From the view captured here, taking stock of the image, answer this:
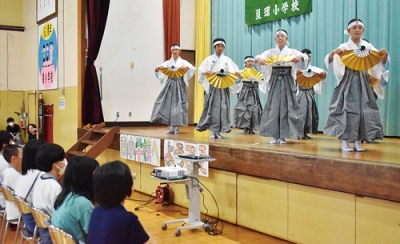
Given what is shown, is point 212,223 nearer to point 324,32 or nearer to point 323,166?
point 323,166

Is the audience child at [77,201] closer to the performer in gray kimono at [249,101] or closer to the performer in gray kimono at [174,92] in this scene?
the performer in gray kimono at [174,92]

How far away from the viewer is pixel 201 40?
9875mm

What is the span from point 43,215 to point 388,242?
2.52 metres

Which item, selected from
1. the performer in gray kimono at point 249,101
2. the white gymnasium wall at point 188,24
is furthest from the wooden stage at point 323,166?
the white gymnasium wall at point 188,24

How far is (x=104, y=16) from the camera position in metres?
8.44

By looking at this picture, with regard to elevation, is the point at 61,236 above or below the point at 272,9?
below

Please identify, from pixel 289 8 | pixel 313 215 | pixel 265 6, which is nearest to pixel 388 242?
pixel 313 215

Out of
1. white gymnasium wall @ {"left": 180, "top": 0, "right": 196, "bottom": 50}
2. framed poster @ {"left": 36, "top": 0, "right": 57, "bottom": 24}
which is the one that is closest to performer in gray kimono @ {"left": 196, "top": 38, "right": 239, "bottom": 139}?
white gymnasium wall @ {"left": 180, "top": 0, "right": 196, "bottom": 50}

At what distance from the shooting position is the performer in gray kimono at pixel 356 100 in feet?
13.8

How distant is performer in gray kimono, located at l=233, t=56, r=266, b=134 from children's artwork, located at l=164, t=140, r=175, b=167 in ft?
6.18

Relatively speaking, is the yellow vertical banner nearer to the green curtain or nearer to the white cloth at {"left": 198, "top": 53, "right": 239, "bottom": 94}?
the green curtain

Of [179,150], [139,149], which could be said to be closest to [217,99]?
[179,150]

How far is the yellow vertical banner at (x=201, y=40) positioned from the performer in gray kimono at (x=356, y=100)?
567 centimetres

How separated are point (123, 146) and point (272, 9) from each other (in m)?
3.73
